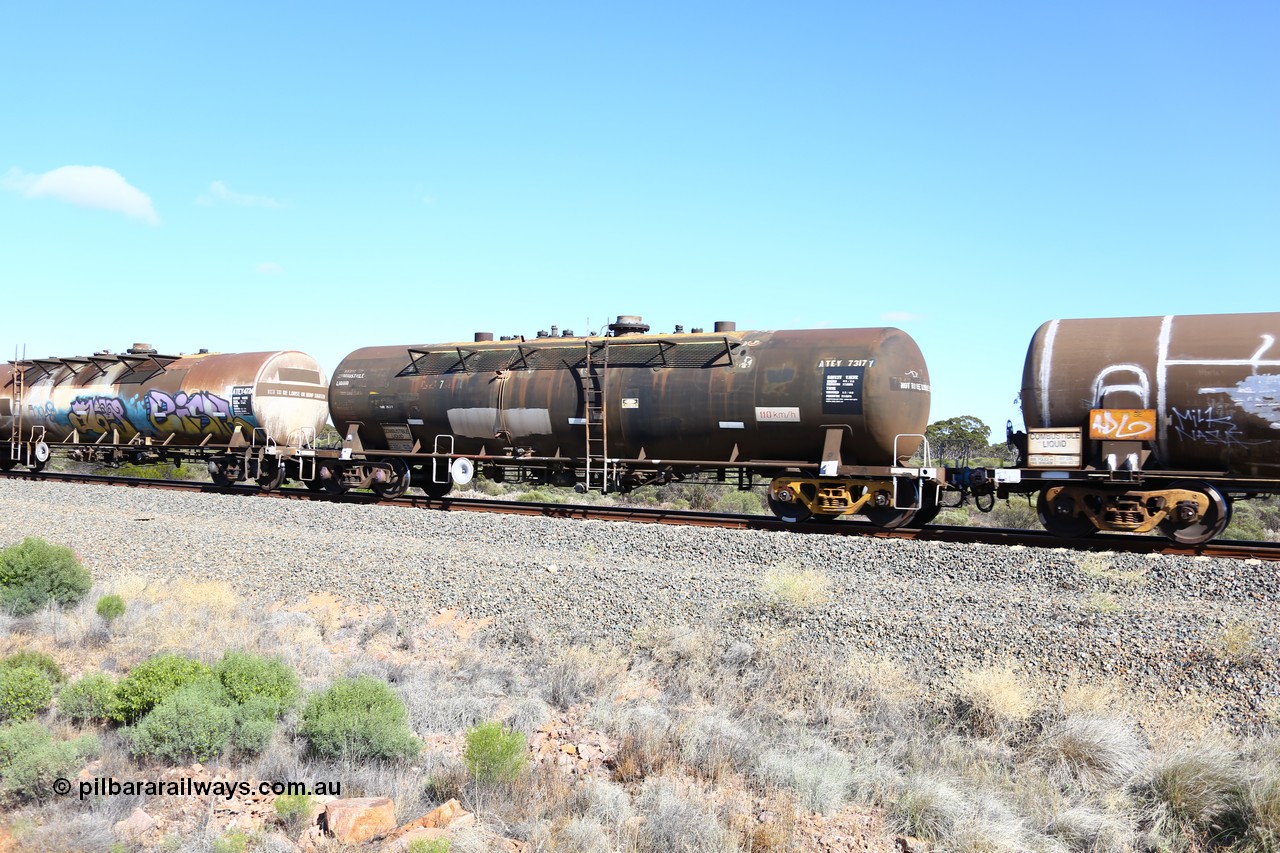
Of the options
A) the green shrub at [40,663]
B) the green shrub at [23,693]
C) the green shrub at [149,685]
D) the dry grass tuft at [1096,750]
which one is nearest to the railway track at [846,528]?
the dry grass tuft at [1096,750]

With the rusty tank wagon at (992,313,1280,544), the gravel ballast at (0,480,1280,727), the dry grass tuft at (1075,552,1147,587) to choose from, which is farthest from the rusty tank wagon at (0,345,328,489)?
the dry grass tuft at (1075,552,1147,587)

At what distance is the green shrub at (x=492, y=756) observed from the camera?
6.66 metres

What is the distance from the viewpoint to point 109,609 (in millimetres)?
10930

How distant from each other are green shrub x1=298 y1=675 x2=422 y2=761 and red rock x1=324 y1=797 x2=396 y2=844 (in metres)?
0.79

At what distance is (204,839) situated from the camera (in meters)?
5.89

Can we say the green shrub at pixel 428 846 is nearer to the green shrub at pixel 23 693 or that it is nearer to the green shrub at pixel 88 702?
the green shrub at pixel 88 702

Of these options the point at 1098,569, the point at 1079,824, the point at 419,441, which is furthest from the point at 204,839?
the point at 419,441

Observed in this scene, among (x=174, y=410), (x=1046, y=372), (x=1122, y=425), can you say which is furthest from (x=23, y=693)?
(x=174, y=410)

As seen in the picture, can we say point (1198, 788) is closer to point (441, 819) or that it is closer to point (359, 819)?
point (441, 819)

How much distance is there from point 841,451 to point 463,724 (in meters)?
9.83

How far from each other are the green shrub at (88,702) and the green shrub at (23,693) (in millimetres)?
149

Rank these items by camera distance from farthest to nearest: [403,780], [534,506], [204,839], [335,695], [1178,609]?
[534,506]
[1178,609]
[335,695]
[403,780]
[204,839]

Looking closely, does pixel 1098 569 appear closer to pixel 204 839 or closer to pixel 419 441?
pixel 204 839

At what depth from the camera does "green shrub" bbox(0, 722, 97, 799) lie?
6.33 metres
